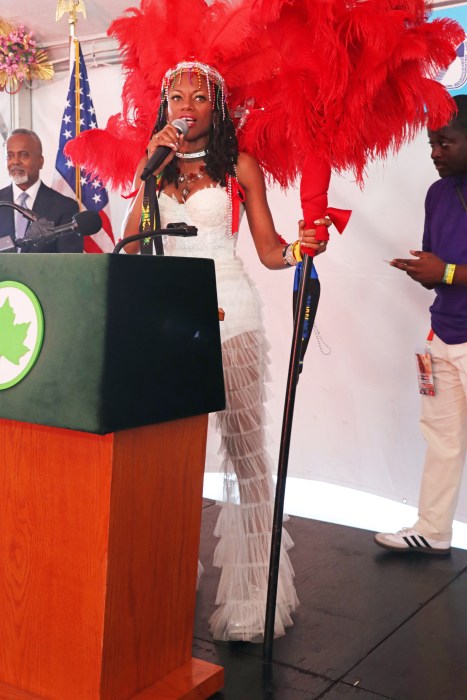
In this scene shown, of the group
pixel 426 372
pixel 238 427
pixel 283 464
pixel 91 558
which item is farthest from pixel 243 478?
pixel 426 372

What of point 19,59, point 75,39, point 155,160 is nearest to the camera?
point 155,160

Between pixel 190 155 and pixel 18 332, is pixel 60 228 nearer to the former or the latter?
pixel 18 332

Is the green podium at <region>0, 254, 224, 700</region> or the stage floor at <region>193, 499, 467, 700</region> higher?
the green podium at <region>0, 254, 224, 700</region>

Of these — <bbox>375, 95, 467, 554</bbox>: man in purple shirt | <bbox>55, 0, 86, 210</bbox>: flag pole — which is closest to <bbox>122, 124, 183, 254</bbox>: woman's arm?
<bbox>375, 95, 467, 554</bbox>: man in purple shirt

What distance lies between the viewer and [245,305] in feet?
7.29

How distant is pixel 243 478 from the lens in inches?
89.4

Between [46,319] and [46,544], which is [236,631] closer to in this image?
[46,544]

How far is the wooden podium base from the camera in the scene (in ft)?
4.74

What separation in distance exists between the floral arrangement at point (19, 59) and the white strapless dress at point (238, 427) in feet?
8.65

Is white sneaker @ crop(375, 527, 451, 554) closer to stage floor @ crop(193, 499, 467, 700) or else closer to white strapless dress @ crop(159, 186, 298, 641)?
stage floor @ crop(193, 499, 467, 700)

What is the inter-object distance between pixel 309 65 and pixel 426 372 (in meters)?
1.40

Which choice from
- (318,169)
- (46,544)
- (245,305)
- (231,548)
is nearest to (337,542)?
(231,548)

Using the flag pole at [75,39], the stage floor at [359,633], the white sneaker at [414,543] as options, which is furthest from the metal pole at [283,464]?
the flag pole at [75,39]

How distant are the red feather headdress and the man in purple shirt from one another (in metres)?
0.65
